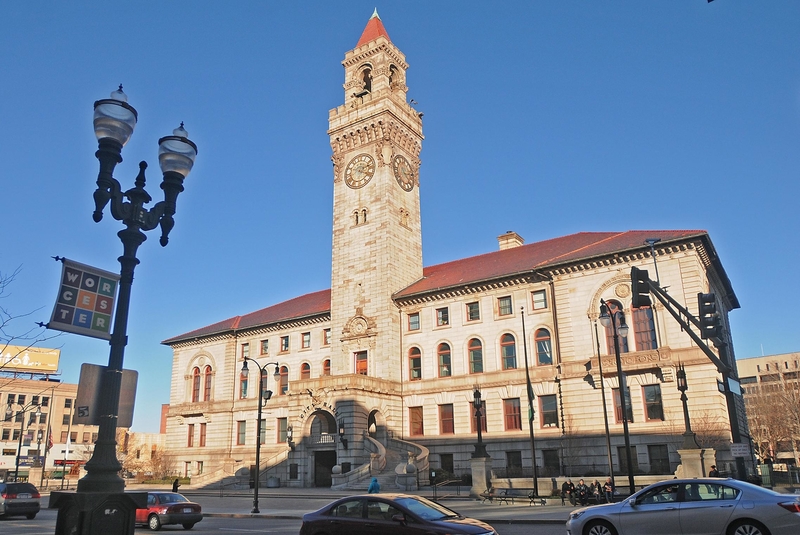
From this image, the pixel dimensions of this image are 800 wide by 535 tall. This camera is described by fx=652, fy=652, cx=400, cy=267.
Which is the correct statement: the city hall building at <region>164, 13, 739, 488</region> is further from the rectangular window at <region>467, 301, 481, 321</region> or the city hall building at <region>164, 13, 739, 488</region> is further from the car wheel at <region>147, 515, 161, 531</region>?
the car wheel at <region>147, 515, 161, 531</region>

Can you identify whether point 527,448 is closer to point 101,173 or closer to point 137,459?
point 101,173

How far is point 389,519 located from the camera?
41.3 ft

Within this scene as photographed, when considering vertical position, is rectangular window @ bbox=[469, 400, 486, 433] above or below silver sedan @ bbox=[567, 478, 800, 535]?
above

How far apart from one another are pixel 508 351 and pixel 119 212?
127 feet

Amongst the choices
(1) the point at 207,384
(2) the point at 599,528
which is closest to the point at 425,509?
(2) the point at 599,528

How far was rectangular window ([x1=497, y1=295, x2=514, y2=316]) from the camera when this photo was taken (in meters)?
47.0

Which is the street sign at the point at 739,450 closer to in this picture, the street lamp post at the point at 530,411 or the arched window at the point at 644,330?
the street lamp post at the point at 530,411

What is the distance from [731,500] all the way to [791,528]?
111 centimetres

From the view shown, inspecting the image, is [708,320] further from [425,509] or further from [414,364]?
[414,364]

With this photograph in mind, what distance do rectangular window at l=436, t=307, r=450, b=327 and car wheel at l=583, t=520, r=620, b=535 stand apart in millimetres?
36151

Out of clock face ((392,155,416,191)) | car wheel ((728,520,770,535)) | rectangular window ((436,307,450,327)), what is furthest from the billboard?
car wheel ((728,520,770,535))

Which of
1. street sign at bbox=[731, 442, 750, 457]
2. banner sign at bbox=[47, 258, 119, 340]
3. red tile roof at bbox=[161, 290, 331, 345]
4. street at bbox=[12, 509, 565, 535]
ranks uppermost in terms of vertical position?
red tile roof at bbox=[161, 290, 331, 345]

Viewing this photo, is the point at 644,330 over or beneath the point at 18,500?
over

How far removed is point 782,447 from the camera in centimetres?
9762
